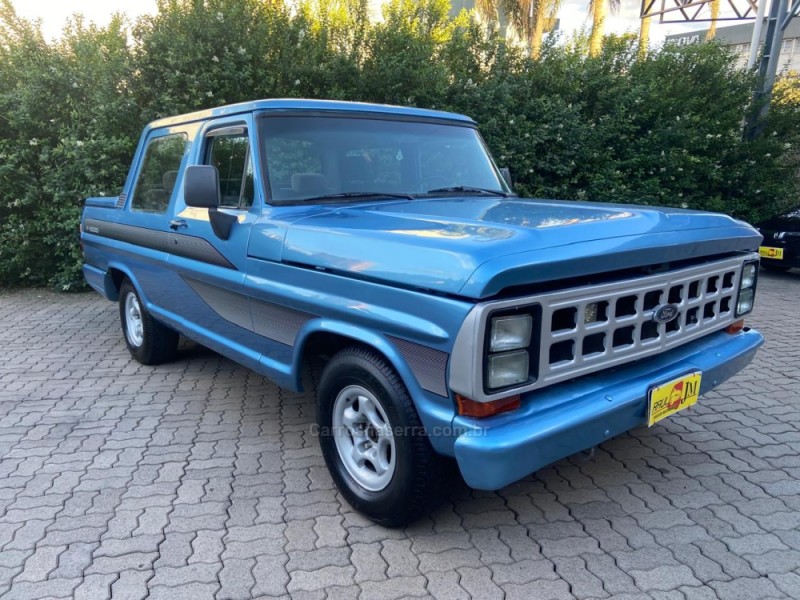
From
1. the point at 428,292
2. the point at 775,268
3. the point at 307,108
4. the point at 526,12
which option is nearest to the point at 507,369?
the point at 428,292

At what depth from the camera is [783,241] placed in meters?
8.62

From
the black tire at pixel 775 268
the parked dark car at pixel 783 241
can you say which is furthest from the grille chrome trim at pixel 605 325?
the black tire at pixel 775 268

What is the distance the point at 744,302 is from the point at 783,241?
6603mm

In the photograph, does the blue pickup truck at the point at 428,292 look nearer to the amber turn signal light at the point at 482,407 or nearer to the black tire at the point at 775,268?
the amber turn signal light at the point at 482,407

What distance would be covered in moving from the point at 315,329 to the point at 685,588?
1.84 metres

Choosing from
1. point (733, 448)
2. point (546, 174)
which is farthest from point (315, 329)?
point (546, 174)

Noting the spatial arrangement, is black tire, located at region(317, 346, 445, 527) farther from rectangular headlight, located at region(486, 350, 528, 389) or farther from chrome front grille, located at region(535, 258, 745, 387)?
chrome front grille, located at region(535, 258, 745, 387)

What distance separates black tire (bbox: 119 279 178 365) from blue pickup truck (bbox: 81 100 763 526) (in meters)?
0.73

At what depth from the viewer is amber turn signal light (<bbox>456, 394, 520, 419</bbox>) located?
2164mm

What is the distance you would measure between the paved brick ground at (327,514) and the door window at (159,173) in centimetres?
144

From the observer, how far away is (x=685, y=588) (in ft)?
7.50

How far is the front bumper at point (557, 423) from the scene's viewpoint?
209cm

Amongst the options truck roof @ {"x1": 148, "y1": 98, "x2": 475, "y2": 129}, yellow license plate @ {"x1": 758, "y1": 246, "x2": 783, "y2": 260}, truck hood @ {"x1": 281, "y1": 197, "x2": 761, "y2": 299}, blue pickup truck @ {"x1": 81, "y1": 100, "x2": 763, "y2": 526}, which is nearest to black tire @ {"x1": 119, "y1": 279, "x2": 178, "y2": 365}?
blue pickup truck @ {"x1": 81, "y1": 100, "x2": 763, "y2": 526}

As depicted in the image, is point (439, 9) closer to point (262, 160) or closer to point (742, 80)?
point (742, 80)
